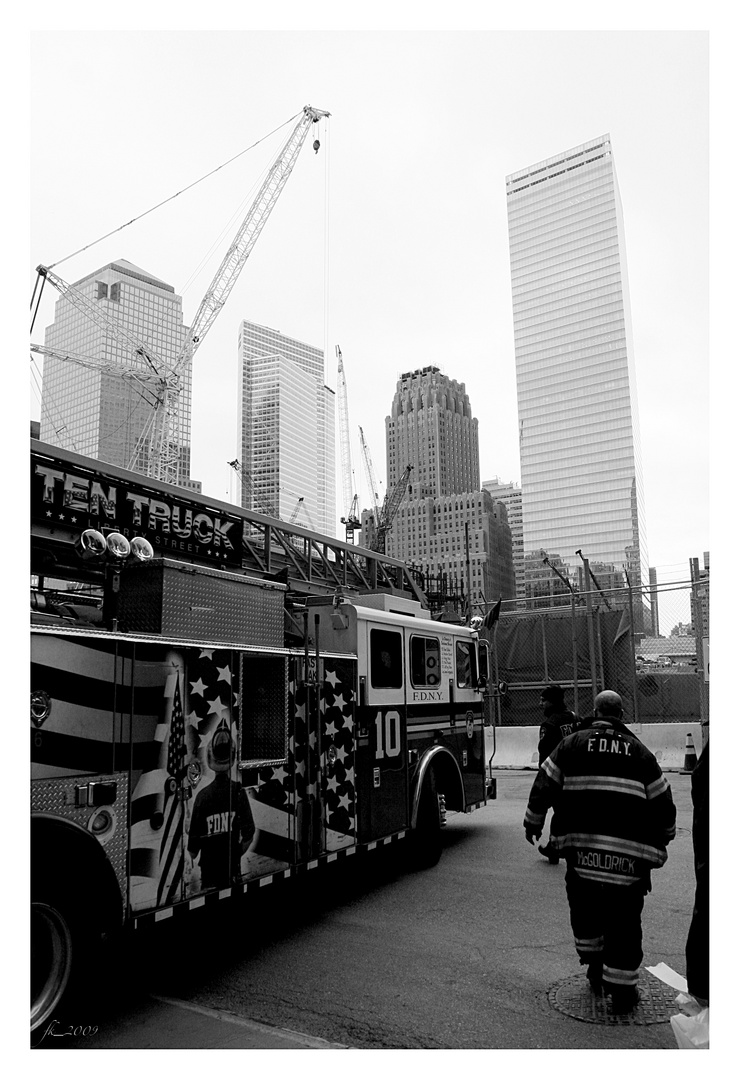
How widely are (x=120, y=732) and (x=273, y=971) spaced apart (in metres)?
1.89

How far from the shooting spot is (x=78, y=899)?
4340mm

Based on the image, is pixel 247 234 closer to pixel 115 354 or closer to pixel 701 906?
pixel 115 354

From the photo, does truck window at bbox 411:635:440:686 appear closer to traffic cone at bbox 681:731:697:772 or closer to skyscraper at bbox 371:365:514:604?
traffic cone at bbox 681:731:697:772

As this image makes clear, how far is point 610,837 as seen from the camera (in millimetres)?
4629

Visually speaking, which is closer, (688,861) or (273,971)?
(273,971)

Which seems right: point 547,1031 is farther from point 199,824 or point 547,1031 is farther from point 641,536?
point 641,536

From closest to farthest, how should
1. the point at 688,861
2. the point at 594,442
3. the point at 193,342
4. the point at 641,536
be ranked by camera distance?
the point at 688,861 → the point at 193,342 → the point at 641,536 → the point at 594,442

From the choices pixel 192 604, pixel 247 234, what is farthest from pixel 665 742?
pixel 247 234

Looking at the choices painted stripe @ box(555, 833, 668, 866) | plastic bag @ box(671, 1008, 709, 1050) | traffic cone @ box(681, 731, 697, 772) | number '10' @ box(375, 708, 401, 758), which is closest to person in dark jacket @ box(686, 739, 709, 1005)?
plastic bag @ box(671, 1008, 709, 1050)

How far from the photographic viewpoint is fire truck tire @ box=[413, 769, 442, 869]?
8125 millimetres

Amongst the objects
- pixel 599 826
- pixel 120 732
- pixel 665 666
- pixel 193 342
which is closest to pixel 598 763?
pixel 599 826

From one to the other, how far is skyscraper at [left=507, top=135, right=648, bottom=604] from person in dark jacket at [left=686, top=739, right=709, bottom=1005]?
352ft

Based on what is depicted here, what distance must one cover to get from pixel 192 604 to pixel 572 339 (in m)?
122

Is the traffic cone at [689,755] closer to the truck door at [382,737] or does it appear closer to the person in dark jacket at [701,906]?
the truck door at [382,737]
